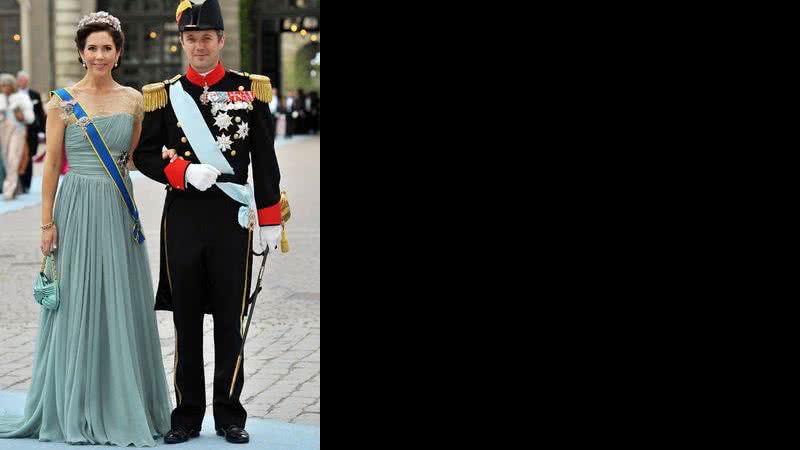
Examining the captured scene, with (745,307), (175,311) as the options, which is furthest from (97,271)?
(745,307)

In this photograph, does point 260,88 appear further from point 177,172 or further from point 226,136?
point 177,172

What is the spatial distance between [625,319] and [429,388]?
0.32m

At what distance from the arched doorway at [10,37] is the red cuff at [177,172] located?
38363 mm

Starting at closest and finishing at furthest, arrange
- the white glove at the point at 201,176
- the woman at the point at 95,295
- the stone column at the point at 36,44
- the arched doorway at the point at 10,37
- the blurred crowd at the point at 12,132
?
the white glove at the point at 201,176
the woman at the point at 95,295
the blurred crowd at the point at 12,132
the stone column at the point at 36,44
the arched doorway at the point at 10,37

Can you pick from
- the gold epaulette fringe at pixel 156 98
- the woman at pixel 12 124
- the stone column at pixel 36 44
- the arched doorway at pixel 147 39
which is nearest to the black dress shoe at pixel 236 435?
the gold epaulette fringe at pixel 156 98

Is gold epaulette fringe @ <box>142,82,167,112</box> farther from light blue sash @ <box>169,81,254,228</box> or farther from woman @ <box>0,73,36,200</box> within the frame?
woman @ <box>0,73,36,200</box>

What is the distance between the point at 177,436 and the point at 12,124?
541 inches

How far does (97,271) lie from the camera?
510 cm

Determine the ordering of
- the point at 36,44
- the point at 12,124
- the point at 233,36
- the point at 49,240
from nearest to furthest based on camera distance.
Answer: the point at 49,240 < the point at 12,124 < the point at 36,44 < the point at 233,36

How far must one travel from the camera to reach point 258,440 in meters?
5.14

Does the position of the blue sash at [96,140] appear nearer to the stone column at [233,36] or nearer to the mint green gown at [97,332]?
the mint green gown at [97,332]

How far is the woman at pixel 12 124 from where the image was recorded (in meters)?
17.8

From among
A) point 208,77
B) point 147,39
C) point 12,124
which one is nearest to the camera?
point 208,77

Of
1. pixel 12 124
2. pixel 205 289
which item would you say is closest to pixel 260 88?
pixel 205 289
